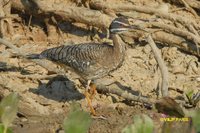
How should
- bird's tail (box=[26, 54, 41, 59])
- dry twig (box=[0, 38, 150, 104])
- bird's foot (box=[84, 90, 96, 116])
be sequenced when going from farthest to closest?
bird's tail (box=[26, 54, 41, 59]) → dry twig (box=[0, 38, 150, 104]) → bird's foot (box=[84, 90, 96, 116])

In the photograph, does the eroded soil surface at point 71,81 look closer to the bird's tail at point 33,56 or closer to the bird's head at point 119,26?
the bird's tail at point 33,56

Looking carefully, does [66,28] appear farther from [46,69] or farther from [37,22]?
[46,69]

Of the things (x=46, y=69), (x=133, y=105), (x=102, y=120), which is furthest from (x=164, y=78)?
(x=46, y=69)

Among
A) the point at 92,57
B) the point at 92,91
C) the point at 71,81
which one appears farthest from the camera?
the point at 71,81

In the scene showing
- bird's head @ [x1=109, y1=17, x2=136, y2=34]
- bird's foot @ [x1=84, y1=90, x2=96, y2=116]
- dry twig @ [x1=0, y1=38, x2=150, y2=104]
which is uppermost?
bird's head @ [x1=109, y1=17, x2=136, y2=34]

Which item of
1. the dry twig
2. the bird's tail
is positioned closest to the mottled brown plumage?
the bird's tail

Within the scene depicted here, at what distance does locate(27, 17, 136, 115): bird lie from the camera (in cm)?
708

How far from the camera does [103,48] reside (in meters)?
7.20

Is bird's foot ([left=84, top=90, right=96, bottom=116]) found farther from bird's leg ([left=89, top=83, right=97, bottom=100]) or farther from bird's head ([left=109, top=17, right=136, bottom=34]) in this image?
bird's head ([left=109, top=17, right=136, bottom=34])

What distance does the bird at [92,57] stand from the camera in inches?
279

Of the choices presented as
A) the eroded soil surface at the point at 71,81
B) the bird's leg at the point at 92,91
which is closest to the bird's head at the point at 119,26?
the bird's leg at the point at 92,91

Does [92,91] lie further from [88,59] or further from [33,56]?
[33,56]

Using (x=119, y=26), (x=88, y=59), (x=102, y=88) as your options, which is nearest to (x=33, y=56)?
(x=88, y=59)

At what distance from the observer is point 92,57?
708 cm
